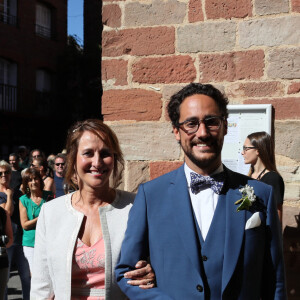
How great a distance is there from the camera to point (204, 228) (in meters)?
2.24

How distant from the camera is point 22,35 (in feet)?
61.1

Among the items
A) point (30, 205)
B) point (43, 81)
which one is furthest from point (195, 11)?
point (43, 81)

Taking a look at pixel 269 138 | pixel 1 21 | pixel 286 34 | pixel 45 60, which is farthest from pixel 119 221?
pixel 45 60

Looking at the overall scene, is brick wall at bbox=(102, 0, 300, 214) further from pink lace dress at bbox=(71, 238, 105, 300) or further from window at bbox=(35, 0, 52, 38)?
window at bbox=(35, 0, 52, 38)

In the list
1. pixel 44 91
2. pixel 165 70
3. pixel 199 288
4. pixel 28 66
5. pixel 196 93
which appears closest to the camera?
pixel 199 288

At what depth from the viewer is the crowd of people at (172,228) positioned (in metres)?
2.17

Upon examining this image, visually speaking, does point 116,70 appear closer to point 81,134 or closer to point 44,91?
point 81,134

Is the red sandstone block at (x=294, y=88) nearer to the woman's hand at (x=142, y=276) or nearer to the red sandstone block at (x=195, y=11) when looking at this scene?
the red sandstone block at (x=195, y=11)

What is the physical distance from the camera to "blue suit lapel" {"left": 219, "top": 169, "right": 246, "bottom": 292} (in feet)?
6.99

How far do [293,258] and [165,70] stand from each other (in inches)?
74.7

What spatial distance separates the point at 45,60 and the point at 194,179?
18.3 m

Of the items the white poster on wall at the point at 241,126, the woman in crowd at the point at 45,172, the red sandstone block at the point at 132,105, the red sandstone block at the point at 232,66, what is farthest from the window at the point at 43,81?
the white poster on wall at the point at 241,126

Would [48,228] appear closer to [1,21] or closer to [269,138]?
[269,138]

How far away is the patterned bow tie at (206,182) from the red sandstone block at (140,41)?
232 cm
